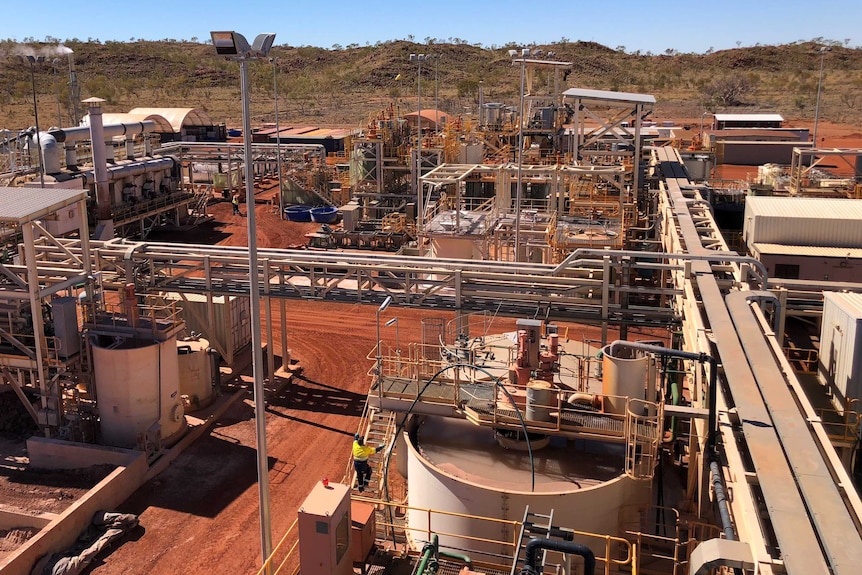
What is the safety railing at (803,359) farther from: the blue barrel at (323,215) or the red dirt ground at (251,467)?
the blue barrel at (323,215)

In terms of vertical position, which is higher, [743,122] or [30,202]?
[743,122]

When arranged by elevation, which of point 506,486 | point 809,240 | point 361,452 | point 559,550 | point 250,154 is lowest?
point 361,452

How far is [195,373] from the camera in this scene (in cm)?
1798

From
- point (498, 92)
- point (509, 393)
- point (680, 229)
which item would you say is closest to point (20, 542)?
point (509, 393)

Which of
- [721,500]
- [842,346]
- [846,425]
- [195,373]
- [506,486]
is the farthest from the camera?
[195,373]

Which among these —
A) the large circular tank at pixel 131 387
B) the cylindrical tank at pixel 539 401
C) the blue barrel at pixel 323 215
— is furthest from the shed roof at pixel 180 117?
the cylindrical tank at pixel 539 401

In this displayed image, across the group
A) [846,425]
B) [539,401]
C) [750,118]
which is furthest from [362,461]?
[750,118]

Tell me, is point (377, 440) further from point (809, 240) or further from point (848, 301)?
point (809, 240)

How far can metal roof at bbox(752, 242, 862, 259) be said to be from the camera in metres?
19.0

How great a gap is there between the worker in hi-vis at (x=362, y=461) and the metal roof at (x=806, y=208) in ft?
43.7

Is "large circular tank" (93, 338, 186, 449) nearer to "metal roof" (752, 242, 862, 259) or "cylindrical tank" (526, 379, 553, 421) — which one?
"cylindrical tank" (526, 379, 553, 421)

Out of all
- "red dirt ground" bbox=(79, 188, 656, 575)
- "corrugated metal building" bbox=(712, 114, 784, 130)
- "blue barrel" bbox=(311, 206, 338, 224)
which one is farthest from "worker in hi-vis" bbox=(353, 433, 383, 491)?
"corrugated metal building" bbox=(712, 114, 784, 130)

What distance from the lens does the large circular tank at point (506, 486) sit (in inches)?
433

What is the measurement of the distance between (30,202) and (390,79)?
105 metres
